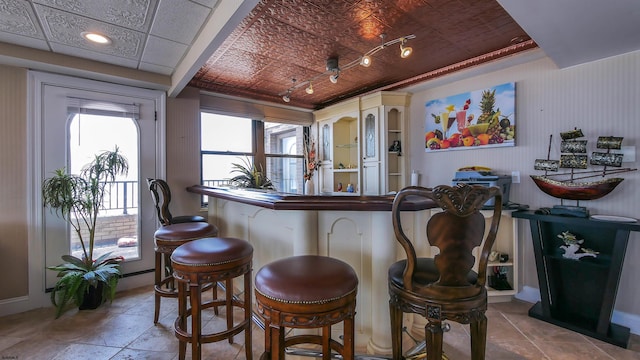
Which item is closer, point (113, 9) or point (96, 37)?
point (113, 9)

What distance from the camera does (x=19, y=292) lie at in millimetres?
2365

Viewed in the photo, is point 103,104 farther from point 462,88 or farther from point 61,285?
point 462,88

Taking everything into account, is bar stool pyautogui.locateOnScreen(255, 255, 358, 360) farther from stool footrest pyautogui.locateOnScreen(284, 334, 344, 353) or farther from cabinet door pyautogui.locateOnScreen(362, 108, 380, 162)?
cabinet door pyautogui.locateOnScreen(362, 108, 380, 162)

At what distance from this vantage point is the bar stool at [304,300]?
1.00 metres

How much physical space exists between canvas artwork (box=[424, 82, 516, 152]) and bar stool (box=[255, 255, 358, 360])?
2.46 meters

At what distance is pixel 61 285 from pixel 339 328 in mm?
2372

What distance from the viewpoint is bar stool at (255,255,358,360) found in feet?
3.29

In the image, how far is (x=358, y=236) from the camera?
170cm

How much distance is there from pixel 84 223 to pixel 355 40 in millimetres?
3175

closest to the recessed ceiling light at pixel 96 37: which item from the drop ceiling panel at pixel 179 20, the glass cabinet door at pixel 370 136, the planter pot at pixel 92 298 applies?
the drop ceiling panel at pixel 179 20

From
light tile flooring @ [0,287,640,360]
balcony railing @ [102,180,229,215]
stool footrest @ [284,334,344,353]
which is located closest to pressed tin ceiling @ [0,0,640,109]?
balcony railing @ [102,180,229,215]

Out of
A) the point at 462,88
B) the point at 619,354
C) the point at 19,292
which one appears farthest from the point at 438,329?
the point at 19,292

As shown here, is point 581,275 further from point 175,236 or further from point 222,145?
point 222,145

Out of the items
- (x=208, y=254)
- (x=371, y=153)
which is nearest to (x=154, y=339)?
(x=208, y=254)
